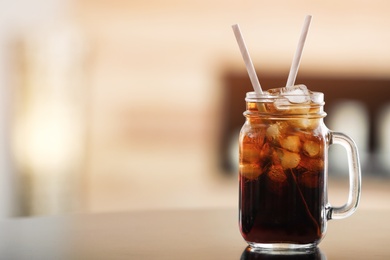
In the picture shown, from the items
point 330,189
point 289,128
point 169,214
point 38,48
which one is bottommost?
point 330,189

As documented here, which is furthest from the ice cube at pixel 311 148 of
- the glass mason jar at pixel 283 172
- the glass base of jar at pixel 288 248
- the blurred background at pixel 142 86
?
the blurred background at pixel 142 86

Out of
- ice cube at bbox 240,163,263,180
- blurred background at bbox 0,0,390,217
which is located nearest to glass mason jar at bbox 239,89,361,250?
ice cube at bbox 240,163,263,180

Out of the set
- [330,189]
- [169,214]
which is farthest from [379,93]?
[169,214]

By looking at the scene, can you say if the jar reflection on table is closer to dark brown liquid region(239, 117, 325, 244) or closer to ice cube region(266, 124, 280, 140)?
dark brown liquid region(239, 117, 325, 244)

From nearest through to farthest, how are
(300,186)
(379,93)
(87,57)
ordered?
(300,186) < (87,57) < (379,93)

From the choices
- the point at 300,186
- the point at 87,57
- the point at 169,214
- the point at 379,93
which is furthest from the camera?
the point at 379,93

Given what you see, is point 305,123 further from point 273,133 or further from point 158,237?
point 158,237

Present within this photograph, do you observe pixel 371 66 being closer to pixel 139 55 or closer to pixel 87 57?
pixel 139 55
